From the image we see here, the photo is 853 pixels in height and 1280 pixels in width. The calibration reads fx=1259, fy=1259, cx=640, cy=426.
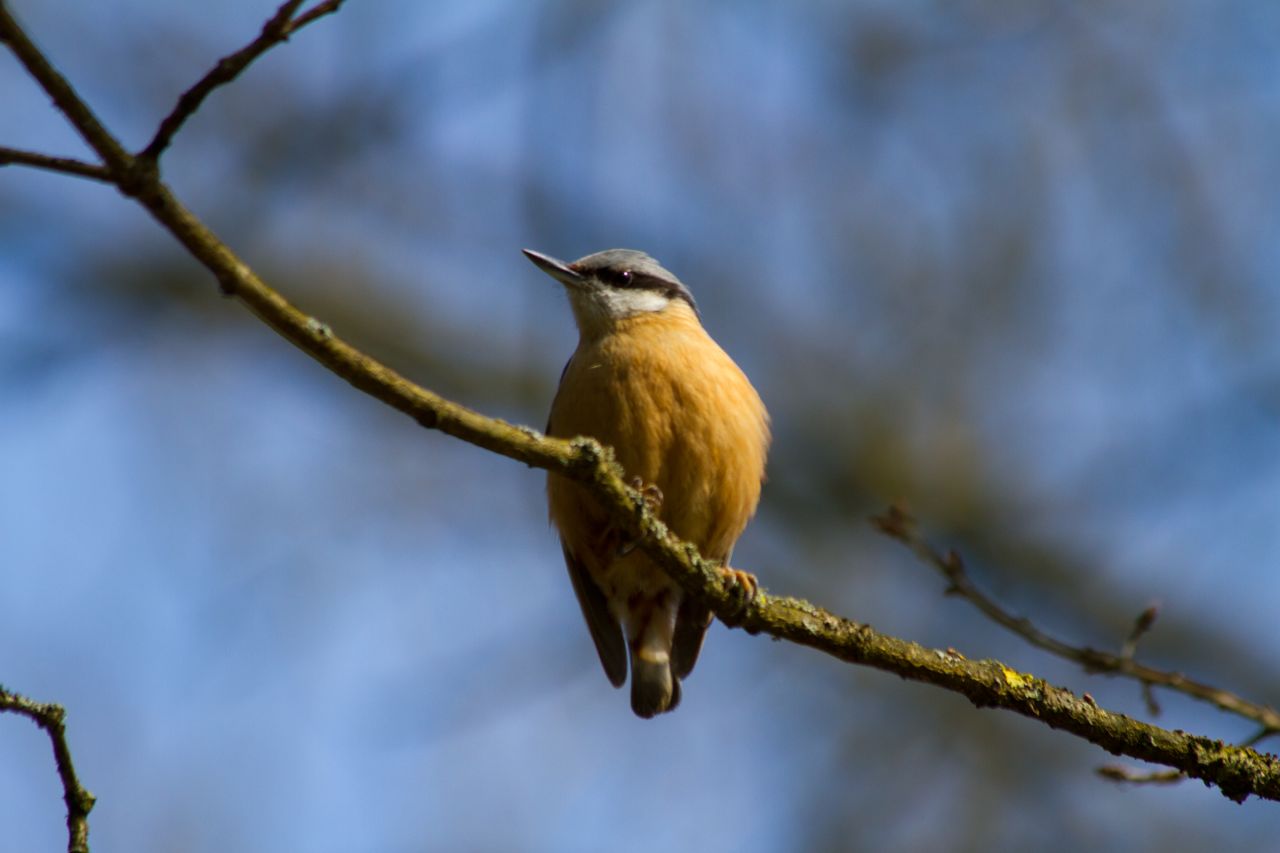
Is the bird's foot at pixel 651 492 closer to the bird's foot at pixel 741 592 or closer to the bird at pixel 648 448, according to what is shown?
the bird at pixel 648 448

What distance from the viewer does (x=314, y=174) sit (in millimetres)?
9469

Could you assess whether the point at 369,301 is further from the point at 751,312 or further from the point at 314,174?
the point at 751,312

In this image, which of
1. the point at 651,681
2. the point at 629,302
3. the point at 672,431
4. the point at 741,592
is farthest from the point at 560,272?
the point at 741,592

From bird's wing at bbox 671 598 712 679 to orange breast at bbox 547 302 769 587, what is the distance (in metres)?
0.52

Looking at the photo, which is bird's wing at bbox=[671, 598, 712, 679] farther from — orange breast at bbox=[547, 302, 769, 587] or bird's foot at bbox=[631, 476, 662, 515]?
bird's foot at bbox=[631, 476, 662, 515]

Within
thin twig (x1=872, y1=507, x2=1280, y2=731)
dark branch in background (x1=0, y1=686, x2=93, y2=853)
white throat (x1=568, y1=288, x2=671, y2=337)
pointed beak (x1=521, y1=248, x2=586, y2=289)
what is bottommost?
dark branch in background (x1=0, y1=686, x2=93, y2=853)

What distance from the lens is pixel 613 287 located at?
5871 mm

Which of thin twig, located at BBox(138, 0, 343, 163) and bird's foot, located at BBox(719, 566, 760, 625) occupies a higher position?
thin twig, located at BBox(138, 0, 343, 163)

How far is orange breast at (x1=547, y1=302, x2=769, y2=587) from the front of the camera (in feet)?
16.0

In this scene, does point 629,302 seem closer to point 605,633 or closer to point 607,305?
point 607,305

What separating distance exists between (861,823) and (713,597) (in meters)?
6.29

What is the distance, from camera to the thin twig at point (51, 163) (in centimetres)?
208

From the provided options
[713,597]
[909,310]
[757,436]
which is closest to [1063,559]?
[909,310]

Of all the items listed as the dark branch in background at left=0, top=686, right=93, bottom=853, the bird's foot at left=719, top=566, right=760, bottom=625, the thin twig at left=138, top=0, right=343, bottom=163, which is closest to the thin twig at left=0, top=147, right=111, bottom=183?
the thin twig at left=138, top=0, right=343, bottom=163
